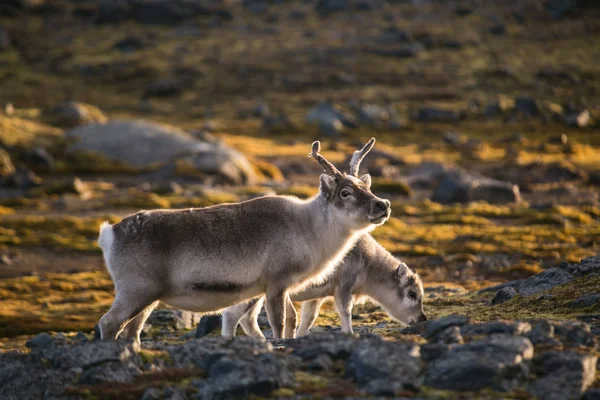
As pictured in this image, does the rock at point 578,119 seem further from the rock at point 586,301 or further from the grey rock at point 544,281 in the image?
the rock at point 586,301

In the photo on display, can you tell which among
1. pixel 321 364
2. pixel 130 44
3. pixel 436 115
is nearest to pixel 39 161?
pixel 321 364

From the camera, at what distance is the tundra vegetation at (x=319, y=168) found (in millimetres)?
10734

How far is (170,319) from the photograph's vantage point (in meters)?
19.5

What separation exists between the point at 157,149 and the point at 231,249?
1753 inches

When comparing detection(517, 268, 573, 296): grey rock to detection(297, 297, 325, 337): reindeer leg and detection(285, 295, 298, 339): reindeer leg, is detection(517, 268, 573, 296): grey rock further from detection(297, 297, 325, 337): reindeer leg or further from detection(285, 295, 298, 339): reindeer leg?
detection(285, 295, 298, 339): reindeer leg

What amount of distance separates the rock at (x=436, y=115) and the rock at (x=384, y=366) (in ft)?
270

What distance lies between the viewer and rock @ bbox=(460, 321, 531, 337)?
11.3 meters

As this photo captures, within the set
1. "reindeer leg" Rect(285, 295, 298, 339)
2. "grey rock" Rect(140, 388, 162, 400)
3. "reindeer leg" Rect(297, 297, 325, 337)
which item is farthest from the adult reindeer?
"grey rock" Rect(140, 388, 162, 400)

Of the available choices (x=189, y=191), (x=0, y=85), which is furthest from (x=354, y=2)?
(x=189, y=191)

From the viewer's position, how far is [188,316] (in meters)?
19.9

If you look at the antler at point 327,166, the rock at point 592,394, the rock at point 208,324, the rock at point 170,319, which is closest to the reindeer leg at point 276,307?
the antler at point 327,166

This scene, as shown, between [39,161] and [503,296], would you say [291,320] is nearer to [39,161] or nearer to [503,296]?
[503,296]

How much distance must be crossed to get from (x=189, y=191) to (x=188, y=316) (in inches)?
1102

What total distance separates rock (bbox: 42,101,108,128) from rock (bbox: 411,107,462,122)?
34.5m
